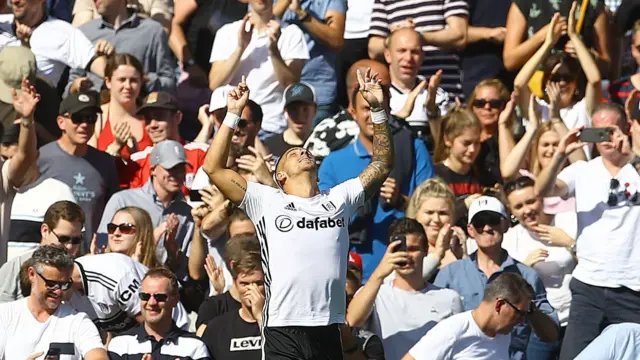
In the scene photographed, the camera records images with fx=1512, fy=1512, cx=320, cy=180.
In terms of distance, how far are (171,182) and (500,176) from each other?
2.92 meters

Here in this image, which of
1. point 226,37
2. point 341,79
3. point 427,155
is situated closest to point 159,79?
point 226,37

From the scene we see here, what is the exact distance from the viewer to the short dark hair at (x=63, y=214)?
36.1ft

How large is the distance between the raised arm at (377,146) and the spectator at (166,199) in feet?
8.82

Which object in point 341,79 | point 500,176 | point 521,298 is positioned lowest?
point 521,298

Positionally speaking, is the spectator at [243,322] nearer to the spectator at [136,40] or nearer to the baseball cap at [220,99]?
the baseball cap at [220,99]

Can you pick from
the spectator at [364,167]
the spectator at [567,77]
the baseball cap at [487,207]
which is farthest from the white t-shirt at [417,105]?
the baseball cap at [487,207]

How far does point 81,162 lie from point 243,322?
9.24ft

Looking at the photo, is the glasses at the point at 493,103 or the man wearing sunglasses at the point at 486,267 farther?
the glasses at the point at 493,103

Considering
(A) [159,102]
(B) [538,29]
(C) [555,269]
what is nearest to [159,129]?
(A) [159,102]

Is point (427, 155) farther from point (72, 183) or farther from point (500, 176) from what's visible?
point (72, 183)

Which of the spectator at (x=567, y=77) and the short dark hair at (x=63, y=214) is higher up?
the spectator at (x=567, y=77)

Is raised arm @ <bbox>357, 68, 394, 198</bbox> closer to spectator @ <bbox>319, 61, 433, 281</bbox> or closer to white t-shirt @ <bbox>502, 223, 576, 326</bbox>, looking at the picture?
spectator @ <bbox>319, 61, 433, 281</bbox>

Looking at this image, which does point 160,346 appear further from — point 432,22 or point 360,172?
point 432,22

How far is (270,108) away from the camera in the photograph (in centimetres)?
1382
